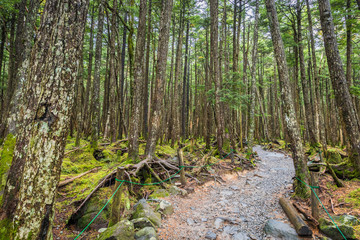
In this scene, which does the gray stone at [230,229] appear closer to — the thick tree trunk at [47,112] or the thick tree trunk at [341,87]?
the thick tree trunk at [47,112]

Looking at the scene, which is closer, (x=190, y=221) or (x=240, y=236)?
(x=240, y=236)

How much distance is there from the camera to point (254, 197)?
18.3 feet

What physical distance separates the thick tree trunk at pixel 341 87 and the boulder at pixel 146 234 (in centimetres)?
594

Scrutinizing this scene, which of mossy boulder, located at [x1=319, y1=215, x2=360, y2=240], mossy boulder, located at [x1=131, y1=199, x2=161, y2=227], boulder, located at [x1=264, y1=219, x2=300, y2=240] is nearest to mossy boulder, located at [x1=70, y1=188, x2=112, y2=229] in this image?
mossy boulder, located at [x1=131, y1=199, x2=161, y2=227]

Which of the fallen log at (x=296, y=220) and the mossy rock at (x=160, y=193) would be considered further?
the mossy rock at (x=160, y=193)

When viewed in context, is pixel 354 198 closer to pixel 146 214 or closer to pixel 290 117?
pixel 290 117

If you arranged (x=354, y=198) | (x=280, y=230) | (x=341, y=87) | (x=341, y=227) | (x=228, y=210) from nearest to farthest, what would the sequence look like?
1. (x=341, y=227)
2. (x=280, y=230)
3. (x=354, y=198)
4. (x=228, y=210)
5. (x=341, y=87)

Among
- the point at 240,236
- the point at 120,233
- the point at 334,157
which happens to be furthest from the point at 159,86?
the point at 334,157

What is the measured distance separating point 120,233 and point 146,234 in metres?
0.49

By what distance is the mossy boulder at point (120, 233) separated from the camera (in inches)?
113

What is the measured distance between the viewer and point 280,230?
349 centimetres

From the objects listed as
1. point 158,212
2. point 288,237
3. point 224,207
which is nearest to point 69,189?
point 158,212

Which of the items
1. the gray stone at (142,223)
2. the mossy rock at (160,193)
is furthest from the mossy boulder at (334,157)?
the gray stone at (142,223)

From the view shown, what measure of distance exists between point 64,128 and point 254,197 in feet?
18.2
